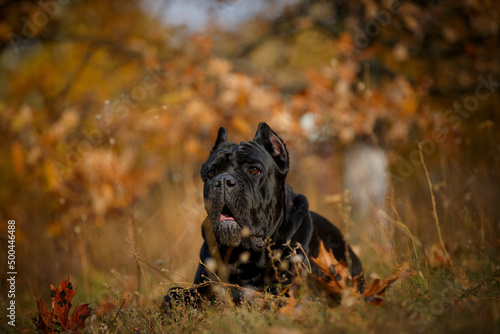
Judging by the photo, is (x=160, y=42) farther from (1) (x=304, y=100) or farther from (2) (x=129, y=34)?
(1) (x=304, y=100)

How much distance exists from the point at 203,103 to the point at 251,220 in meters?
5.00

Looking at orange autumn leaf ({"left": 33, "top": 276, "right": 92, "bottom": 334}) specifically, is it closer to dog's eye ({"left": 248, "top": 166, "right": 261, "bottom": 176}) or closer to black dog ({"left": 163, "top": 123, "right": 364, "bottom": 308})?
black dog ({"left": 163, "top": 123, "right": 364, "bottom": 308})

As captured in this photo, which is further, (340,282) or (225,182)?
(225,182)

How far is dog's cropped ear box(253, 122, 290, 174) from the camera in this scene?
125 inches

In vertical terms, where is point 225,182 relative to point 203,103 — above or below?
below

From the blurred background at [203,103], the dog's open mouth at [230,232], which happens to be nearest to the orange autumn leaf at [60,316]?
the dog's open mouth at [230,232]

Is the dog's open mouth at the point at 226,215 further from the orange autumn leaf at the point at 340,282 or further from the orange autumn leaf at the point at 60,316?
Result: the orange autumn leaf at the point at 60,316

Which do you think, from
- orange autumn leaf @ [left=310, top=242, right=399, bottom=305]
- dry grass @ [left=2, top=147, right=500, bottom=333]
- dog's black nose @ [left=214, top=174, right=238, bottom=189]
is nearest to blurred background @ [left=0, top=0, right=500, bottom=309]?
dry grass @ [left=2, top=147, right=500, bottom=333]

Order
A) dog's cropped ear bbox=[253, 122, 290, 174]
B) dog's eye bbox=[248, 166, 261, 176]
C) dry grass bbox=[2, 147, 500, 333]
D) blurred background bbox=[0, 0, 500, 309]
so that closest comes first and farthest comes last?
dry grass bbox=[2, 147, 500, 333] < dog's eye bbox=[248, 166, 261, 176] < dog's cropped ear bbox=[253, 122, 290, 174] < blurred background bbox=[0, 0, 500, 309]

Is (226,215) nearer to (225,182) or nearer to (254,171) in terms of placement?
(225,182)

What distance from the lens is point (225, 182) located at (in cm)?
279

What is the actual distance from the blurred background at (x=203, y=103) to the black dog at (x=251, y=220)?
7.22ft

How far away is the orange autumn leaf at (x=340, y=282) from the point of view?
85.4 inches

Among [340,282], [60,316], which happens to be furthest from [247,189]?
[60,316]
